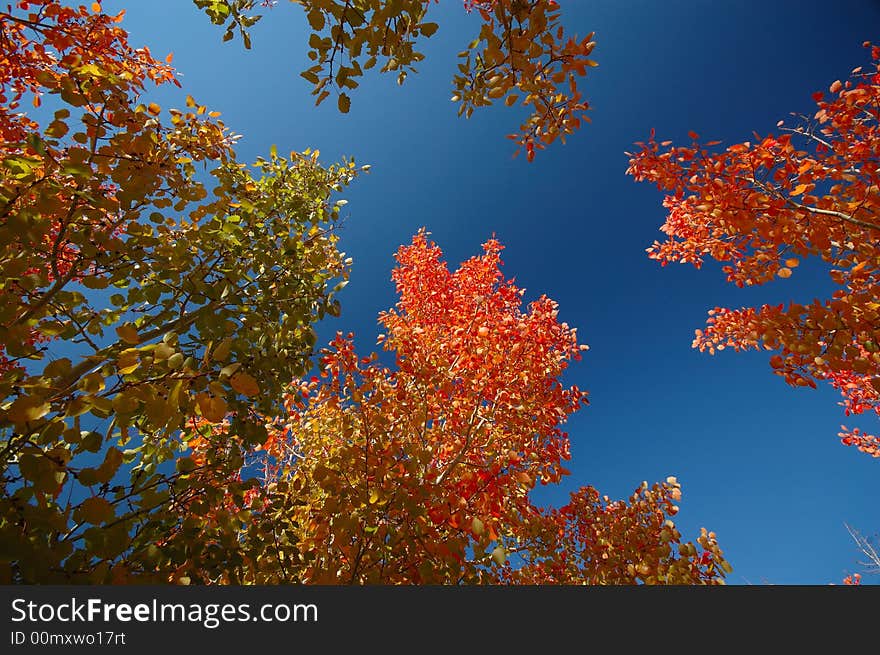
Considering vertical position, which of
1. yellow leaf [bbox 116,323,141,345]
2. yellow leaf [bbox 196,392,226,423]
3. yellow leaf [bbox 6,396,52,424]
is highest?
yellow leaf [bbox 116,323,141,345]


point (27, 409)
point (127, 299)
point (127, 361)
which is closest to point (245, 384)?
point (127, 361)

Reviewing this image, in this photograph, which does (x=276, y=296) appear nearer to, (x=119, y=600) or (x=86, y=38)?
(x=119, y=600)

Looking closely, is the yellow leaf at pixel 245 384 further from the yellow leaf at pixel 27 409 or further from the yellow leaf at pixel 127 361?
the yellow leaf at pixel 27 409

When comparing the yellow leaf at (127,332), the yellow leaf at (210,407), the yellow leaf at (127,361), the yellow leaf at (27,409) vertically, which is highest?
the yellow leaf at (127,332)

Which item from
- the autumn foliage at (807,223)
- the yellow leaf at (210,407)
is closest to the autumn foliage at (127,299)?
the yellow leaf at (210,407)

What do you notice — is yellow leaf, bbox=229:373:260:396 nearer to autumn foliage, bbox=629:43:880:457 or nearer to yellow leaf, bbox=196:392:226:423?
yellow leaf, bbox=196:392:226:423

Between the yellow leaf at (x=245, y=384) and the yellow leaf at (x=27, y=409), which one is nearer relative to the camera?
the yellow leaf at (x=27, y=409)

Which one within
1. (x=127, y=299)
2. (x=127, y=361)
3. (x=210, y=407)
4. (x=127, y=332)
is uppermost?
(x=127, y=299)

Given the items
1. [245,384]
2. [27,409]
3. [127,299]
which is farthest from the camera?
[127,299]

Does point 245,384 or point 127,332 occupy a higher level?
point 127,332

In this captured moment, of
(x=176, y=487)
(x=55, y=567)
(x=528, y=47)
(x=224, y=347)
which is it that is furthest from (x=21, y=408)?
(x=528, y=47)

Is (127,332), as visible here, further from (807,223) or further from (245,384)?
(807,223)

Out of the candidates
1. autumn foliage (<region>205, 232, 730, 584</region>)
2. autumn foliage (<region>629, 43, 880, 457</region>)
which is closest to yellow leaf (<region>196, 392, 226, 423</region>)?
autumn foliage (<region>205, 232, 730, 584</region>)

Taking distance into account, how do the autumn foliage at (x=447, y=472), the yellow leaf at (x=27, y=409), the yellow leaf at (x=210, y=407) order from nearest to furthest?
the yellow leaf at (x=27, y=409), the yellow leaf at (x=210, y=407), the autumn foliage at (x=447, y=472)
